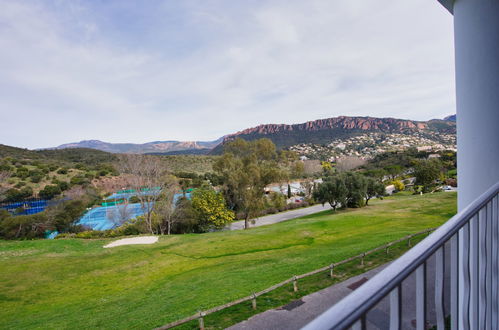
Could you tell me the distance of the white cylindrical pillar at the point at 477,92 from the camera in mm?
2213

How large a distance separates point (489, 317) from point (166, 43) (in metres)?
18.9

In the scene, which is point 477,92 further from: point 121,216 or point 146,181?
point 121,216

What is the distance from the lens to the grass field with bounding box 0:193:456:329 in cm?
739

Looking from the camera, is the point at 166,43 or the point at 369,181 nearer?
the point at 166,43

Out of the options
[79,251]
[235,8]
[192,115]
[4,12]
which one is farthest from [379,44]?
[192,115]

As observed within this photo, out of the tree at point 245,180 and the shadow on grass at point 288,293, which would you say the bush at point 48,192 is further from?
the shadow on grass at point 288,293

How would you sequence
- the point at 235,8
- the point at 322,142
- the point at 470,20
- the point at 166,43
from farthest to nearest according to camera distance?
1. the point at 322,142
2. the point at 166,43
3. the point at 235,8
4. the point at 470,20

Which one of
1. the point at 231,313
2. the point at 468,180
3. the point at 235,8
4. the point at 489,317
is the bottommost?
the point at 231,313

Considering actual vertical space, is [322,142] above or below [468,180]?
above

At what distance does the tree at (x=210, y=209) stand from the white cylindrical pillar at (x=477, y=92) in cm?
1857

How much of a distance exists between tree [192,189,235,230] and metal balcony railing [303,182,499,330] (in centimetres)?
1940

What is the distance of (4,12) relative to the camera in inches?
480

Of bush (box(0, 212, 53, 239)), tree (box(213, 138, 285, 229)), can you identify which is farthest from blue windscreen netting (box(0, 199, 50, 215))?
tree (box(213, 138, 285, 229))

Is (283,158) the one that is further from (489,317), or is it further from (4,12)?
(489,317)
